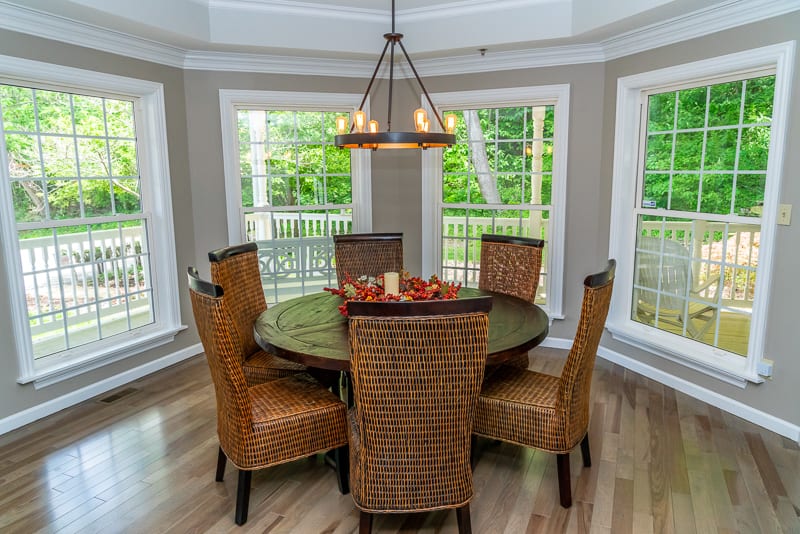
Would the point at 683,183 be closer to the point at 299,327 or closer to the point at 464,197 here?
the point at 464,197

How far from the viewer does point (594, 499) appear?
8.06ft

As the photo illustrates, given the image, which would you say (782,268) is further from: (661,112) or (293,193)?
(293,193)

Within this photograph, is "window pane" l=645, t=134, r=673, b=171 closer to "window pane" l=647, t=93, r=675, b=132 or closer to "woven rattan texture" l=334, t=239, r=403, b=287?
"window pane" l=647, t=93, r=675, b=132

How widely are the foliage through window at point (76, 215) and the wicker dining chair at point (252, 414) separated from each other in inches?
66.8

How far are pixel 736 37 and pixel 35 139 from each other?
4.28 metres

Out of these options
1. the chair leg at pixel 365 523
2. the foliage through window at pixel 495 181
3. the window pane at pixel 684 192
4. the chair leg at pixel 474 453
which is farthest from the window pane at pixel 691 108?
the chair leg at pixel 365 523

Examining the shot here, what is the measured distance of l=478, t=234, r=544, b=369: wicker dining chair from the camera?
3.38 m

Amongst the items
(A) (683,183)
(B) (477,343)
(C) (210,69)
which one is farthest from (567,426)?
(C) (210,69)

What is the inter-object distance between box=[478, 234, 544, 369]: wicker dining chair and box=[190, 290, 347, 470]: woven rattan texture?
1.33 m

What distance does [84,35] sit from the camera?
3.34 m

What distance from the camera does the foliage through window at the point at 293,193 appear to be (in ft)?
14.9

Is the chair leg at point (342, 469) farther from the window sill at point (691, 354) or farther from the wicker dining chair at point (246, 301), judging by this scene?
the window sill at point (691, 354)

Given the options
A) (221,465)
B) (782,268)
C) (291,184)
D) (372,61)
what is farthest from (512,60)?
(221,465)

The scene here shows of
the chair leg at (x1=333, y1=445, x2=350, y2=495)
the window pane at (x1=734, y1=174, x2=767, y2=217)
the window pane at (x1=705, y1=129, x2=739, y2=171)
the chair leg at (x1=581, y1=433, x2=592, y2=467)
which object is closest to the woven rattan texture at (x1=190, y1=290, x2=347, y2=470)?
the chair leg at (x1=333, y1=445, x2=350, y2=495)
